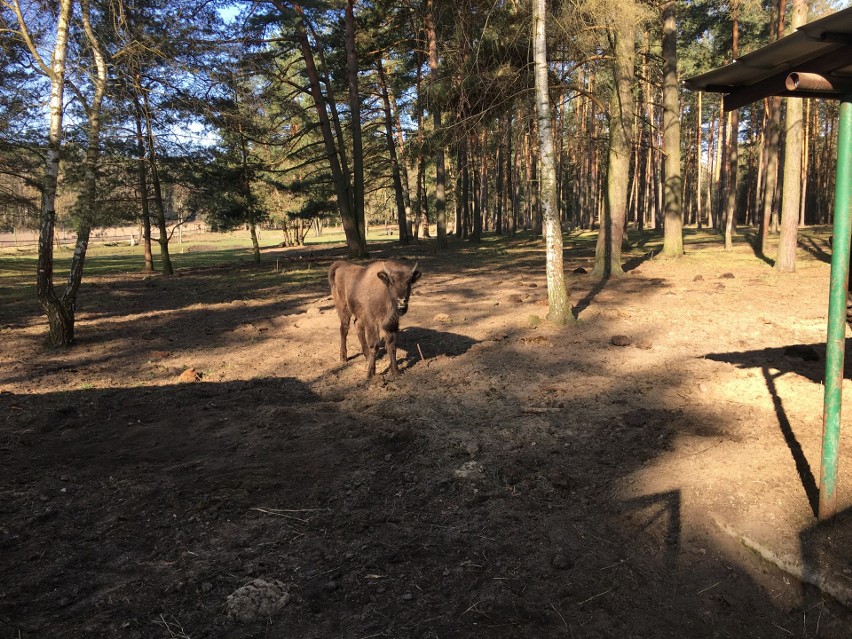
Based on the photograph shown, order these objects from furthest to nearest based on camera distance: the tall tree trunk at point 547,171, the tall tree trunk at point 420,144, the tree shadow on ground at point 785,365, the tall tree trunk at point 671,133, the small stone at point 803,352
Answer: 1. the tall tree trunk at point 671,133
2. the tall tree trunk at point 420,144
3. the tall tree trunk at point 547,171
4. the small stone at point 803,352
5. the tree shadow on ground at point 785,365

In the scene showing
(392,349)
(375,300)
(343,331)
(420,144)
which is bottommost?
(392,349)

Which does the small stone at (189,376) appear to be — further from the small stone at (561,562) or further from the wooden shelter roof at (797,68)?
the wooden shelter roof at (797,68)

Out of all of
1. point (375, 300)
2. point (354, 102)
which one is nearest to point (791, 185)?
point (375, 300)

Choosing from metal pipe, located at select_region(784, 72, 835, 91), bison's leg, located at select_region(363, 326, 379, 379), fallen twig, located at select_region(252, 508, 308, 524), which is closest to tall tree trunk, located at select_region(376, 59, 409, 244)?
bison's leg, located at select_region(363, 326, 379, 379)

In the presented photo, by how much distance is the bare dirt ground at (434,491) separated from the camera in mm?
3379

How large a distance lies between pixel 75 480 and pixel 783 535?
611 centimetres

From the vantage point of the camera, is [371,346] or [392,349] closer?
[392,349]

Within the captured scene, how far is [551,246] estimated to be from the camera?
33.8 feet

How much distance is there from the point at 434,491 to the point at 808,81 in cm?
433

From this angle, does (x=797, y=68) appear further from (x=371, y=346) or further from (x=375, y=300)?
(x=371, y=346)

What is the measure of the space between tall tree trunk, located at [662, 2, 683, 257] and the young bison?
1452cm

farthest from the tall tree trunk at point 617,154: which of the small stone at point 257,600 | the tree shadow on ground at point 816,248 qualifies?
the small stone at point 257,600

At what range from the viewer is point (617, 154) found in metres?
15.6

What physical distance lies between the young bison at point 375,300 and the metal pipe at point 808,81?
16.6 ft
